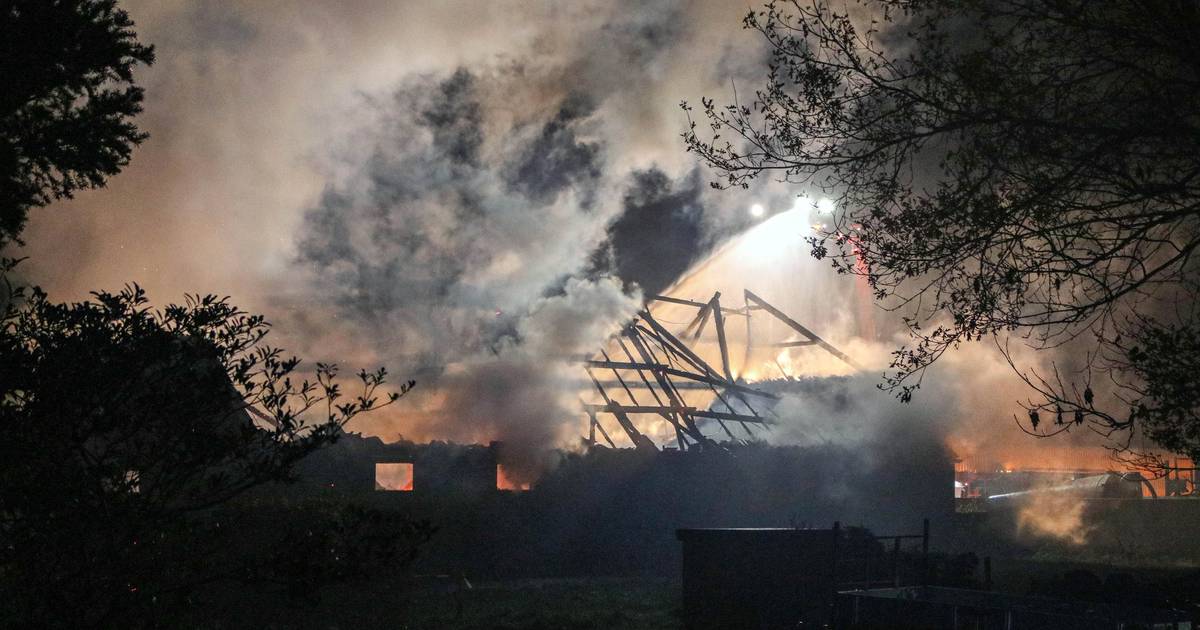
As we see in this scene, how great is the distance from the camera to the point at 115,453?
7504mm

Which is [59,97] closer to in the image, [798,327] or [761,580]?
[761,580]

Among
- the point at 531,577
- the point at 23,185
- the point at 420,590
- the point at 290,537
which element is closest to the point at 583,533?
the point at 531,577

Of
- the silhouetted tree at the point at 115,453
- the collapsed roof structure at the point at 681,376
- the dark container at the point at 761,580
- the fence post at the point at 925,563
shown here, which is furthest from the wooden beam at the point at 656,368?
the silhouetted tree at the point at 115,453

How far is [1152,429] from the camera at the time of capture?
991cm

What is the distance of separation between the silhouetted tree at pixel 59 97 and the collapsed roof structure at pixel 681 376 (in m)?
22.8

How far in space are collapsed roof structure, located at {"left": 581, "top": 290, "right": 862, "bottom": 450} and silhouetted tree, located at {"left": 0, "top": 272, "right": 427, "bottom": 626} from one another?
26498 mm

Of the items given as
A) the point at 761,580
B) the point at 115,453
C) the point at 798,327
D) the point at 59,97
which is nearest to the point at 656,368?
the point at 798,327

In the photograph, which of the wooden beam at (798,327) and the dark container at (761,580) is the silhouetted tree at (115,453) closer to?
the dark container at (761,580)

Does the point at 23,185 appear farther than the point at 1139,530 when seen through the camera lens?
No

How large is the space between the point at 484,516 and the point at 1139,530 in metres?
30.5

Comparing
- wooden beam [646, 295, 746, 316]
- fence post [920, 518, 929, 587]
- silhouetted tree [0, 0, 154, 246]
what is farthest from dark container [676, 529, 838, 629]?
wooden beam [646, 295, 746, 316]

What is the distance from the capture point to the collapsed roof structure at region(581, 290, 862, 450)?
36.5m

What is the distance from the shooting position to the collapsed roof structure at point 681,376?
36531mm

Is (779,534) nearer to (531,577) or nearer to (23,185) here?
(531,577)
